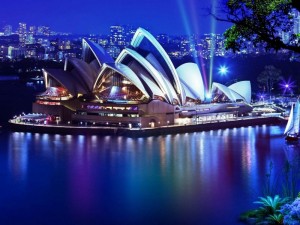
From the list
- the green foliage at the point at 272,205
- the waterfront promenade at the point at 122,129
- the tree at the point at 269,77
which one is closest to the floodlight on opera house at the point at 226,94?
the waterfront promenade at the point at 122,129

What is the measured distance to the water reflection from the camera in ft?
32.1

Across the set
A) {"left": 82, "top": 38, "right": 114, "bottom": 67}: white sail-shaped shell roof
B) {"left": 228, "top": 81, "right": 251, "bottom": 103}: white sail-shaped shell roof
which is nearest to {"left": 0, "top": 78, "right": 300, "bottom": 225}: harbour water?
{"left": 82, "top": 38, "right": 114, "bottom": 67}: white sail-shaped shell roof

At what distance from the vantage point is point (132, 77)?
2077cm

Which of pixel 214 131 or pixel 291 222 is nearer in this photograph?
pixel 291 222

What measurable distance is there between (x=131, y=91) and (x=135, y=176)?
8.81 meters

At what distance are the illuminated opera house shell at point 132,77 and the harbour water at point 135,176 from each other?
8.43 ft

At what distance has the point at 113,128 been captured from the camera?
19.7 metres

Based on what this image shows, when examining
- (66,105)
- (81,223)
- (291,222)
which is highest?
(66,105)

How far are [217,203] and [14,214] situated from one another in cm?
376

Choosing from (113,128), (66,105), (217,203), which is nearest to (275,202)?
(217,203)

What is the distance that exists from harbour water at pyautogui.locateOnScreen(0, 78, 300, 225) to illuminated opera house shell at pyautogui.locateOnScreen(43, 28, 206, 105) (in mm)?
2570

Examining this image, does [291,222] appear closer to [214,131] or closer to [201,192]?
[201,192]

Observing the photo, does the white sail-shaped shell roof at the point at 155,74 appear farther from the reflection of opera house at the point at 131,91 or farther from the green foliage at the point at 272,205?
the green foliage at the point at 272,205

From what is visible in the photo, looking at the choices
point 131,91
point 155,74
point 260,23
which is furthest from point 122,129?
point 260,23
